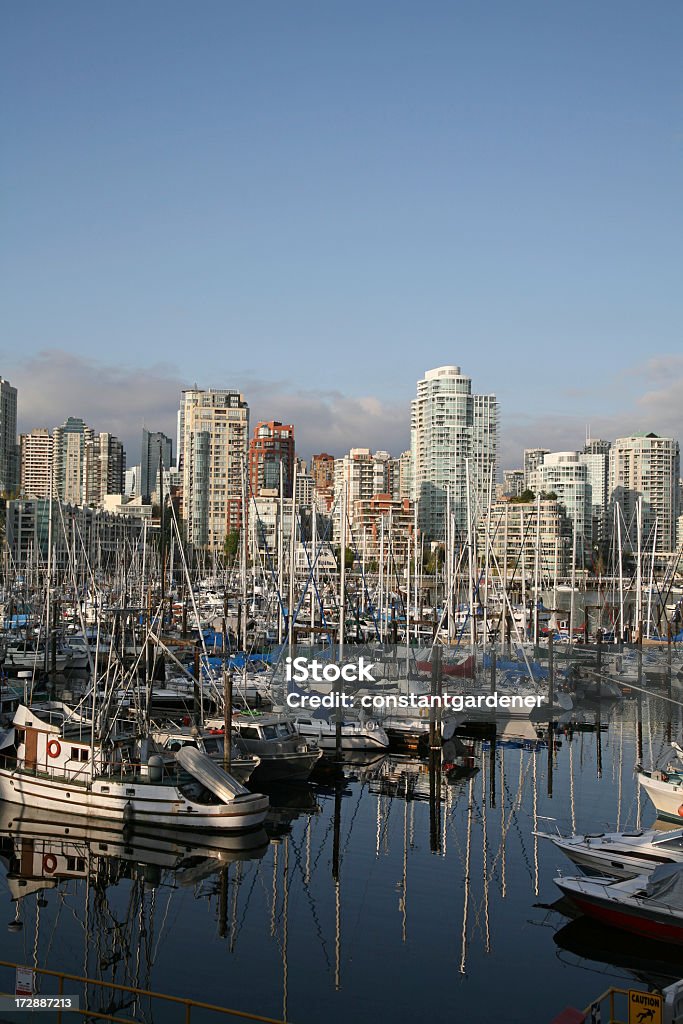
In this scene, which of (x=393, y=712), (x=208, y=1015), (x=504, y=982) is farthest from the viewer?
(x=393, y=712)

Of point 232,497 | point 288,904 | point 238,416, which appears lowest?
point 288,904

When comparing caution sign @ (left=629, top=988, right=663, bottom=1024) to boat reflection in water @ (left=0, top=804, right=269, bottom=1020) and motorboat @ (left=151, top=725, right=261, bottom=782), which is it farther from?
motorboat @ (left=151, top=725, right=261, bottom=782)

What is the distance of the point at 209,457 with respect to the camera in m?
170

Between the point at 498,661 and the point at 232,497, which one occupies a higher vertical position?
the point at 232,497

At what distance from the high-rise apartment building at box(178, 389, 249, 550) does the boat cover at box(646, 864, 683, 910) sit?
14208 cm

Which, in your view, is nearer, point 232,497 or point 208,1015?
point 208,1015

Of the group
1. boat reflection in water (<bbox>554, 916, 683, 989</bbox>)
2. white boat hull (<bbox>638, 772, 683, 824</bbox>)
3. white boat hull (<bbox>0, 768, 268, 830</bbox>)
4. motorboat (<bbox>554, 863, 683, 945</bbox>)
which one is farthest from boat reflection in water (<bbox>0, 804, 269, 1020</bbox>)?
white boat hull (<bbox>638, 772, 683, 824</bbox>)

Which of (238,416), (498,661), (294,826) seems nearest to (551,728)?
(498,661)

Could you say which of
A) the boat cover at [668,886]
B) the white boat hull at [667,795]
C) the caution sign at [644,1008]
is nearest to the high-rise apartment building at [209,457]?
the white boat hull at [667,795]

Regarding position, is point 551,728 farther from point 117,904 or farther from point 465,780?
point 117,904

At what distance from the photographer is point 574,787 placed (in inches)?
1228

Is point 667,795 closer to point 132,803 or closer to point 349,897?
point 349,897

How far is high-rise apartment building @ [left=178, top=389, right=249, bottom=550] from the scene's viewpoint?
539 ft

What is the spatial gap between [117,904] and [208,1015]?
6.20 meters
